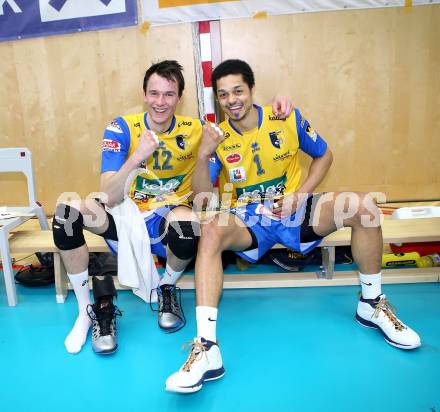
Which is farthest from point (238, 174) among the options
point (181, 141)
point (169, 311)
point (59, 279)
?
point (59, 279)

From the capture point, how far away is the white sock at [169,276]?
6.98 ft

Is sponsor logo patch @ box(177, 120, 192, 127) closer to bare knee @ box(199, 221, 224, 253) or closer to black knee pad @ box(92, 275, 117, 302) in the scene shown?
bare knee @ box(199, 221, 224, 253)

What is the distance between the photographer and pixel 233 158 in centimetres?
215

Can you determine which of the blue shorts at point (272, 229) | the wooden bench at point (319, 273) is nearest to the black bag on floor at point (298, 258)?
the wooden bench at point (319, 273)

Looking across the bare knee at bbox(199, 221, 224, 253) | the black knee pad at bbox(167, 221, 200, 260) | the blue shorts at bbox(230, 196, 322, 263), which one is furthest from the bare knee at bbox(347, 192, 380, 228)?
the black knee pad at bbox(167, 221, 200, 260)

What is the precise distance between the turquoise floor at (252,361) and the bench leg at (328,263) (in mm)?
99

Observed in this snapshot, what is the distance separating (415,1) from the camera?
3.04 m

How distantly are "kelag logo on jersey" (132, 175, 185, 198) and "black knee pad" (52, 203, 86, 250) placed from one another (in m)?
0.39

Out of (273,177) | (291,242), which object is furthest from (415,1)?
(291,242)

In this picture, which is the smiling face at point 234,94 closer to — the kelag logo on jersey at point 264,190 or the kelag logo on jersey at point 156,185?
the kelag logo on jersey at point 264,190

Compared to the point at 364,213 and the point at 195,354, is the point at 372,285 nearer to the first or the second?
the point at 364,213

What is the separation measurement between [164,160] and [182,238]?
49 centimetres

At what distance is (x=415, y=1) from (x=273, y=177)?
195cm

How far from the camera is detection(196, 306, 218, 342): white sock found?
64.5 inches
